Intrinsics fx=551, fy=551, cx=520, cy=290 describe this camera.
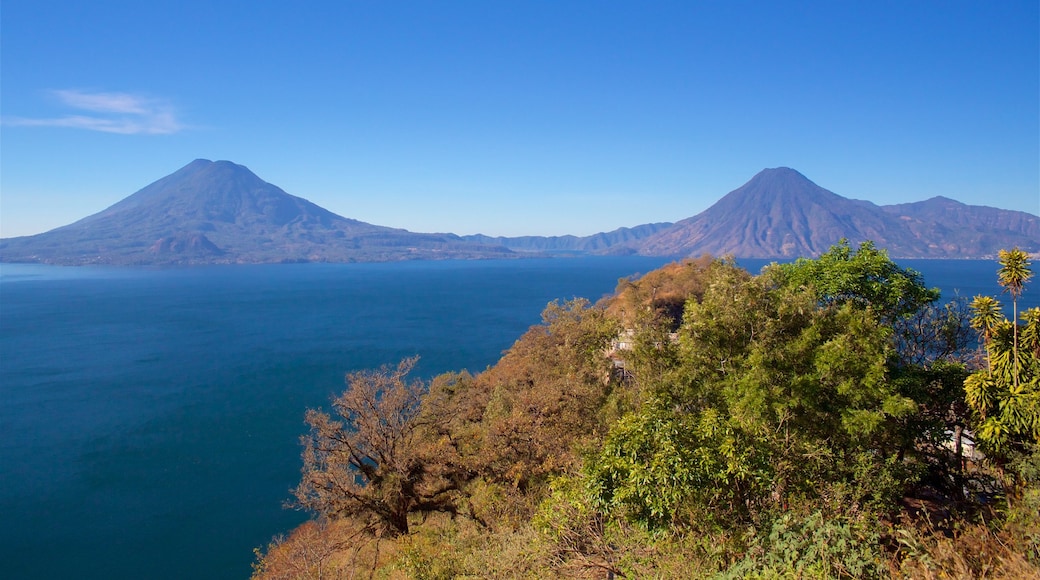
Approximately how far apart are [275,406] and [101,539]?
65.8 ft

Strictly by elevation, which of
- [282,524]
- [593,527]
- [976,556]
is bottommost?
[282,524]

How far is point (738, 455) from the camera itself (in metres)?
10.5

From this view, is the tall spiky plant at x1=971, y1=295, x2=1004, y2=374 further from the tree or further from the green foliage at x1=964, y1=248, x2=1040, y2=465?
the tree

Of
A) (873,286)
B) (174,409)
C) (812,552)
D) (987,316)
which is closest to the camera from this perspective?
(812,552)

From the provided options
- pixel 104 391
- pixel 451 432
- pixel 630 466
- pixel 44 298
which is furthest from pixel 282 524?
pixel 44 298

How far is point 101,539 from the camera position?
94.3 ft

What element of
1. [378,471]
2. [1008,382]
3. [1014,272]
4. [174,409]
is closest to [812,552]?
[1008,382]

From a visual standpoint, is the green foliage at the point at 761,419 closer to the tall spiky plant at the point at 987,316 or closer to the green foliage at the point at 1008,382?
the green foliage at the point at 1008,382

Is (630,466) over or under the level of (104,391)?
over

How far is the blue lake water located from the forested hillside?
33.3ft

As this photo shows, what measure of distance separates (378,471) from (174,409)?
1441 inches

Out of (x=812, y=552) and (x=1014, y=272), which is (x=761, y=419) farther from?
(x=1014, y=272)

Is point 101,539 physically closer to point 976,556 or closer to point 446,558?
point 446,558

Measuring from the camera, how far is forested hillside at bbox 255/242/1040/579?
992 cm
